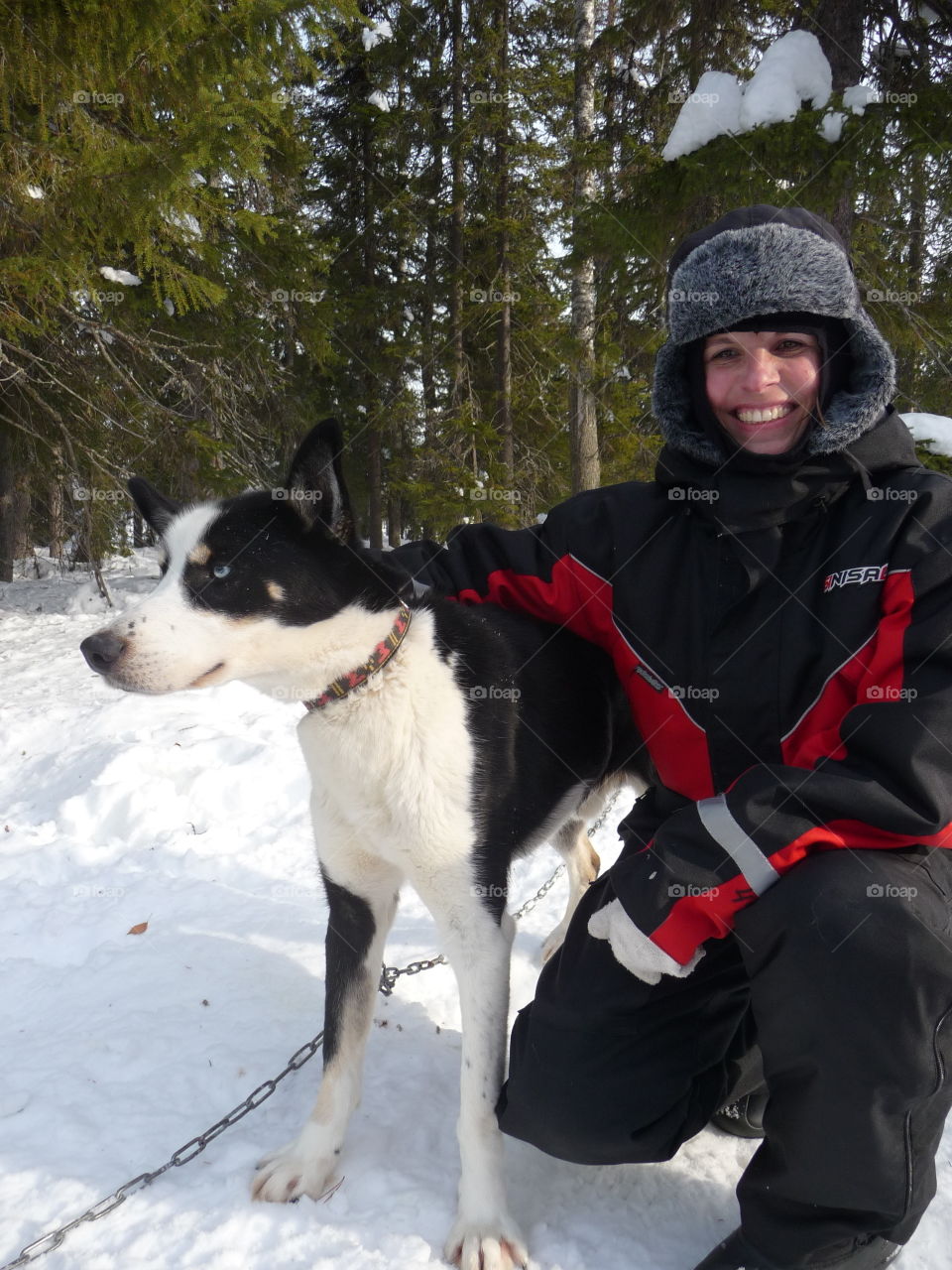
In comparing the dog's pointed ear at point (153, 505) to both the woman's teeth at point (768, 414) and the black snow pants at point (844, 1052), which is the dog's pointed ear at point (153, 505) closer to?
the woman's teeth at point (768, 414)

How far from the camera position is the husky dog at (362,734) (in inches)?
70.8

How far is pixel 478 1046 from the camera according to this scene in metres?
1.83

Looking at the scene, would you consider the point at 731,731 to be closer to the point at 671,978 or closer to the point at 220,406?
the point at 671,978

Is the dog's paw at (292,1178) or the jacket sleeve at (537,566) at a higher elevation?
the jacket sleeve at (537,566)

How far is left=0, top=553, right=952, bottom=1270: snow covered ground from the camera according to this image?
1768mm

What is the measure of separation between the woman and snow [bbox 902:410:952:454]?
11.6 feet

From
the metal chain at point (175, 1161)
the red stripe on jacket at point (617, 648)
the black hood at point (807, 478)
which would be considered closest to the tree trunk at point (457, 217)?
the red stripe on jacket at point (617, 648)

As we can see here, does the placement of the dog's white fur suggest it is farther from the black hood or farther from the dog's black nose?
the black hood

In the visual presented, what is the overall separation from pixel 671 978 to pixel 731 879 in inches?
17.4

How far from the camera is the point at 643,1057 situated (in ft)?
6.13

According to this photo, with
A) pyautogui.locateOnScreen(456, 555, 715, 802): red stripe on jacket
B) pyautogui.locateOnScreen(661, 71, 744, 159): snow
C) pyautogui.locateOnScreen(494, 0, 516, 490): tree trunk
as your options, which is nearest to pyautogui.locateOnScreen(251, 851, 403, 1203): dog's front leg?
pyautogui.locateOnScreen(456, 555, 715, 802): red stripe on jacket

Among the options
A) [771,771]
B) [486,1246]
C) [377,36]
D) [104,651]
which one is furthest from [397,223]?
[486,1246]

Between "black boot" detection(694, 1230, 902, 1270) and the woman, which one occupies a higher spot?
the woman

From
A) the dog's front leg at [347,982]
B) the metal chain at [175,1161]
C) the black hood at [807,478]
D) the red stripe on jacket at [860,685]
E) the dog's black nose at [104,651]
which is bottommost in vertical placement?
the metal chain at [175,1161]
